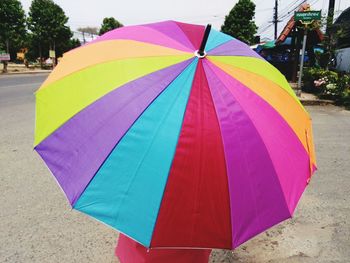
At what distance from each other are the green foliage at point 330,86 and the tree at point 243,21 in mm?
22320

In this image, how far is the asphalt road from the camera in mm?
3021

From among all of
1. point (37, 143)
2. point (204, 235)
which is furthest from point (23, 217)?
point (204, 235)

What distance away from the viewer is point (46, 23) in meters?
33.8

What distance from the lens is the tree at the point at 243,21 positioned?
34469 millimetres

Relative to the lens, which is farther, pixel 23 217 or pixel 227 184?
pixel 23 217

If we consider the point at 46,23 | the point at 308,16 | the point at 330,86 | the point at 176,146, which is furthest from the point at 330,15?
the point at 46,23

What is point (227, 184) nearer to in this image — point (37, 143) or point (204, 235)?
point (204, 235)

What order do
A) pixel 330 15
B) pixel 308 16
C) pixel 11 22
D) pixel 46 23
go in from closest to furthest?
pixel 308 16 → pixel 330 15 → pixel 11 22 → pixel 46 23

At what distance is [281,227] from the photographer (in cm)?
354

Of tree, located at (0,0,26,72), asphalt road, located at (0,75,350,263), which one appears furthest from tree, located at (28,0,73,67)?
asphalt road, located at (0,75,350,263)

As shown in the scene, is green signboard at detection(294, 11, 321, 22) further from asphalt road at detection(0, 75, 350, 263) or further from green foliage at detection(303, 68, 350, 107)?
asphalt road at detection(0, 75, 350, 263)

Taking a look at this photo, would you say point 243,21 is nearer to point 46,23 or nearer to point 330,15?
point 46,23

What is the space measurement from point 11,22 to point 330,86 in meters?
24.6

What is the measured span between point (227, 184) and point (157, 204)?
11.2 inches
